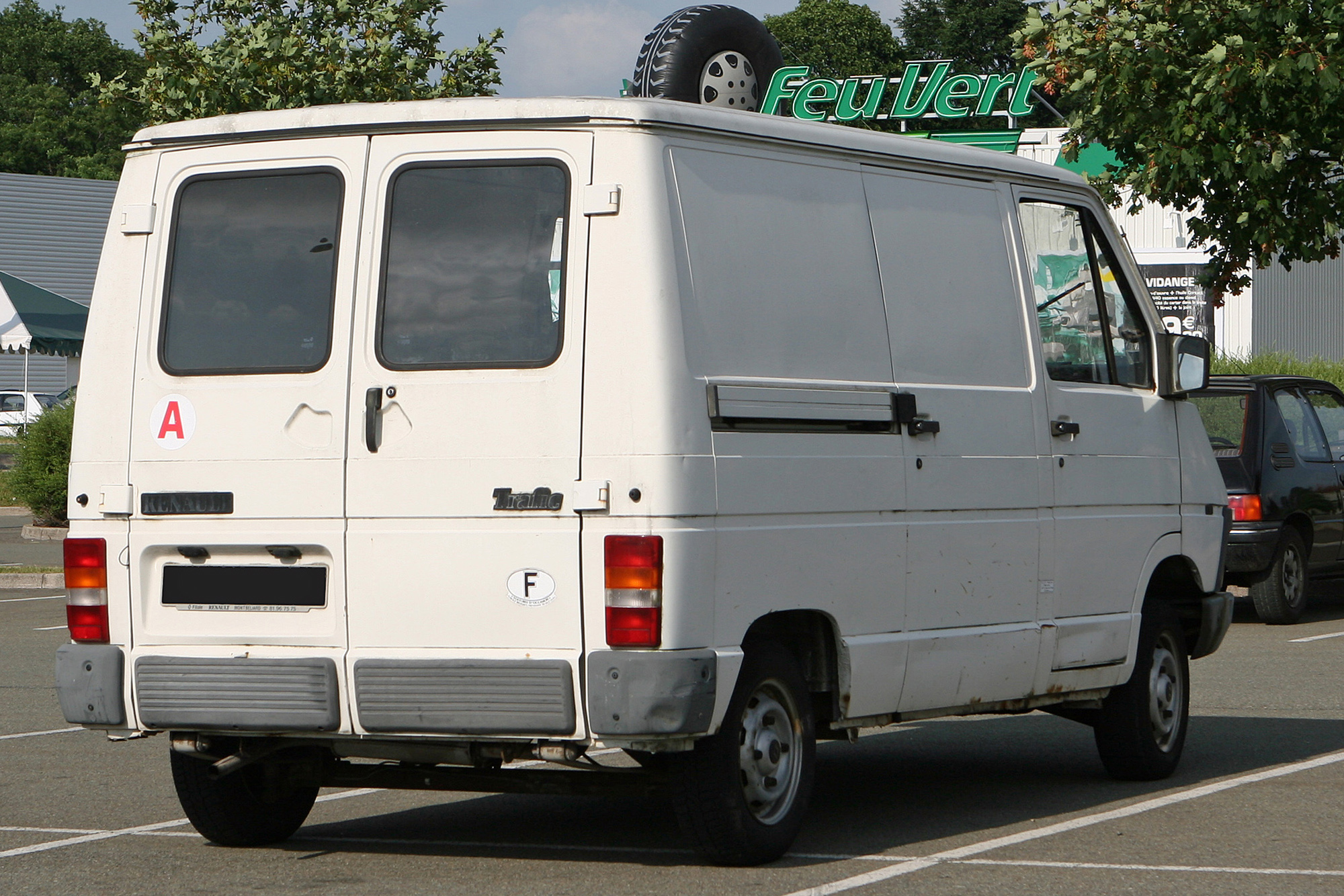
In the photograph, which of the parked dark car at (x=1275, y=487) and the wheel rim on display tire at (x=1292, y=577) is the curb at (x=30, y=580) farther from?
the wheel rim on display tire at (x=1292, y=577)

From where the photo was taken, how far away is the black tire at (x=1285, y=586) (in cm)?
1508

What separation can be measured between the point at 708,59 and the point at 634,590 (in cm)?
456

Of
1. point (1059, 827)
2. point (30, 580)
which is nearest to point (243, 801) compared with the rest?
point (1059, 827)

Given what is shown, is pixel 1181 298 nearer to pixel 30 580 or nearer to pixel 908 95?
pixel 908 95

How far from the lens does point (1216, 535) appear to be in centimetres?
892

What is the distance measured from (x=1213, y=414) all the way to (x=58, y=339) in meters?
29.2

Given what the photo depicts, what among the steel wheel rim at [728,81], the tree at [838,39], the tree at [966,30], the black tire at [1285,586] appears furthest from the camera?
the tree at [838,39]

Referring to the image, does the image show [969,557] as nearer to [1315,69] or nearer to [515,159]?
[515,159]

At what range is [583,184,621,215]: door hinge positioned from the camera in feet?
20.2

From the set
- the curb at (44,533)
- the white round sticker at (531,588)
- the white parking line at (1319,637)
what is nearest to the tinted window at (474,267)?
the white round sticker at (531,588)

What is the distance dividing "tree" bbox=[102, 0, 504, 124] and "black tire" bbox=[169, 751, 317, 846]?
13.3 metres

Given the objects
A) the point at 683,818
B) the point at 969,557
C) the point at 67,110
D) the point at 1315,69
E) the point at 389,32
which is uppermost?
the point at 67,110

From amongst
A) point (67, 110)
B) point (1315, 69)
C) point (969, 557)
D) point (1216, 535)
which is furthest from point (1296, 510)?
point (67, 110)

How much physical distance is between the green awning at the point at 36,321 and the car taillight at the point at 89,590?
33993mm
